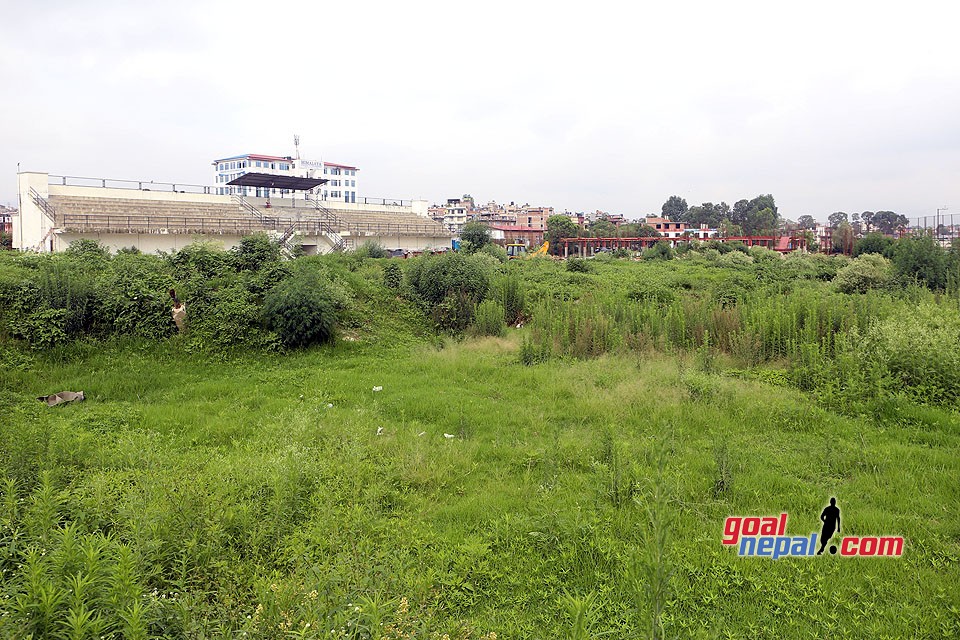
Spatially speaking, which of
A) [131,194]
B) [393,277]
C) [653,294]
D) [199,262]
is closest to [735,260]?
[653,294]

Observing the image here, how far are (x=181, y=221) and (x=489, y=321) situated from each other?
24507 mm

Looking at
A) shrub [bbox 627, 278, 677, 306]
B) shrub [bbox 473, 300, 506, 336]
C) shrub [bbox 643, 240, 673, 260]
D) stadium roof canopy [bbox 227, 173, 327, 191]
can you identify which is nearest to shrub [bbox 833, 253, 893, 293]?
shrub [bbox 627, 278, 677, 306]

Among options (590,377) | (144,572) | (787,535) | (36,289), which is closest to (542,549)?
(787,535)

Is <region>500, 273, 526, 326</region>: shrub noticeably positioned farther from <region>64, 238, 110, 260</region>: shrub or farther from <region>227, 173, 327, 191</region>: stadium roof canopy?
<region>227, 173, 327, 191</region>: stadium roof canopy

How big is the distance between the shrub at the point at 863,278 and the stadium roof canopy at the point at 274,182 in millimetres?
32353

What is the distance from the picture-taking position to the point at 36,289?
11.2 m

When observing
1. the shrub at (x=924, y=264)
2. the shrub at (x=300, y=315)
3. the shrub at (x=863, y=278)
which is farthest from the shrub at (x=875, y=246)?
the shrub at (x=300, y=315)

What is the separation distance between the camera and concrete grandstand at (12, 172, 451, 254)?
91.1 ft

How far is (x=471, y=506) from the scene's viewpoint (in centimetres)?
527

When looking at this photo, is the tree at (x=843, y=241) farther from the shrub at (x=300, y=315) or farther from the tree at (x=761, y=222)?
the tree at (x=761, y=222)

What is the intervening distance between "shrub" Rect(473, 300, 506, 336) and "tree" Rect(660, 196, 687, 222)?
99.5 meters

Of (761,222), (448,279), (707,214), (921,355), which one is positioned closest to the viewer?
(921,355)

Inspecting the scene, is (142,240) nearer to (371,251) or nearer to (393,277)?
(371,251)

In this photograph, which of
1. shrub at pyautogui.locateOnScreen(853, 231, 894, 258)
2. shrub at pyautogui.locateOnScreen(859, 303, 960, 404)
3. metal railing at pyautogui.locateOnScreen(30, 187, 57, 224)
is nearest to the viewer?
shrub at pyautogui.locateOnScreen(859, 303, 960, 404)
